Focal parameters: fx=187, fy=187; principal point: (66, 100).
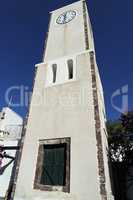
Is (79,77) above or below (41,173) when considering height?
above

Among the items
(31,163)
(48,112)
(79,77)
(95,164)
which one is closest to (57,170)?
(31,163)

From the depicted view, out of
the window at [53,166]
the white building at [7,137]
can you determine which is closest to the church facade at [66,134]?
the window at [53,166]

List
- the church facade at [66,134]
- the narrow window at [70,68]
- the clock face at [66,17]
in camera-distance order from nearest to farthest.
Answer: the church facade at [66,134] → the narrow window at [70,68] → the clock face at [66,17]

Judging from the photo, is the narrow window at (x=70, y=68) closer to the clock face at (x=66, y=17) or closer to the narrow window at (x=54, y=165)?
the clock face at (x=66, y=17)

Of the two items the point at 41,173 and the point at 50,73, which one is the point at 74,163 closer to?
the point at 41,173

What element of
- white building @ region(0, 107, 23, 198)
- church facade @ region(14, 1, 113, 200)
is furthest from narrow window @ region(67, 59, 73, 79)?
white building @ region(0, 107, 23, 198)

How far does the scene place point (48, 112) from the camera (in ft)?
33.0

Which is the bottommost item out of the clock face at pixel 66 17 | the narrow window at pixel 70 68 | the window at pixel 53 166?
the window at pixel 53 166

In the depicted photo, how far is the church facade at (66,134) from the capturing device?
7.74 meters

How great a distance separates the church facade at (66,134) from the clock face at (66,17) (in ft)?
7.79

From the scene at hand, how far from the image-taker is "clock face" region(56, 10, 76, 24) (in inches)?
563

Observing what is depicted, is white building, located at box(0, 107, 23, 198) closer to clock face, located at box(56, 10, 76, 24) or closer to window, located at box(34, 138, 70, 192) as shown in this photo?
window, located at box(34, 138, 70, 192)

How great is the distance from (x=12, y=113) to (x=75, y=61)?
1004 centimetres

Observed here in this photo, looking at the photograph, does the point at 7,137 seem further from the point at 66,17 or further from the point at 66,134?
the point at 66,17
